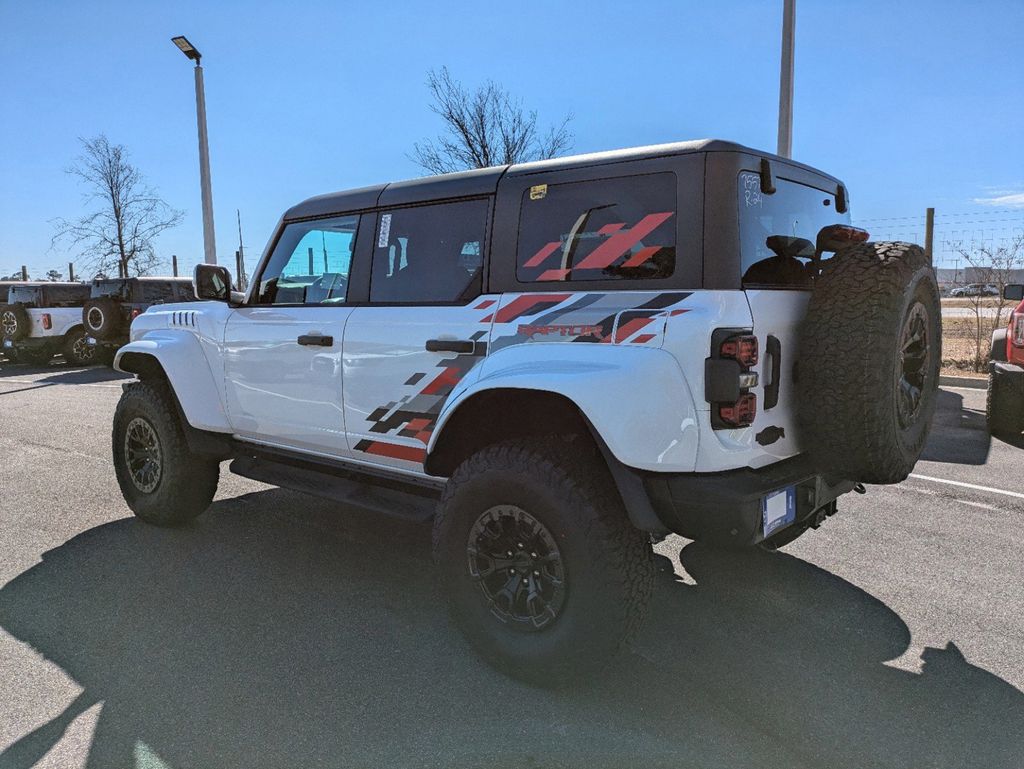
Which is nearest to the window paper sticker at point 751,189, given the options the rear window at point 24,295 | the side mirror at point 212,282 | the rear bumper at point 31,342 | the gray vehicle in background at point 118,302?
the side mirror at point 212,282

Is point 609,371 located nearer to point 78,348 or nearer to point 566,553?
point 566,553

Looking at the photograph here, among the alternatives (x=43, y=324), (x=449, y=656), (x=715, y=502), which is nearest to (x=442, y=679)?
(x=449, y=656)

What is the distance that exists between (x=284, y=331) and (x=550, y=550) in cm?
204

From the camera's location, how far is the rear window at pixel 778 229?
2756mm

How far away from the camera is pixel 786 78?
9.94 m

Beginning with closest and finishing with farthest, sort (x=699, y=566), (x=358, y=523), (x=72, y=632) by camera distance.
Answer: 1. (x=72, y=632)
2. (x=699, y=566)
3. (x=358, y=523)

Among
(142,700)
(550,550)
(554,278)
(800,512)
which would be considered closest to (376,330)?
(554,278)

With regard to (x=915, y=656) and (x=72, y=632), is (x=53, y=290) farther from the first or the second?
(x=915, y=656)

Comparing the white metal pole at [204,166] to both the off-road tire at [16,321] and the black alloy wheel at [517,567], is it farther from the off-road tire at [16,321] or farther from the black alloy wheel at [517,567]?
the black alloy wheel at [517,567]

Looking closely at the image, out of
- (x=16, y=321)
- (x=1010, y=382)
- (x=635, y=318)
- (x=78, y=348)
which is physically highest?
(x=635, y=318)

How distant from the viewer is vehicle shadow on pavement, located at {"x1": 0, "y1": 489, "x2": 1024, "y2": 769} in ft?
8.09

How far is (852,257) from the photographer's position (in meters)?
2.81

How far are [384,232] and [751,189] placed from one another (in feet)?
5.88

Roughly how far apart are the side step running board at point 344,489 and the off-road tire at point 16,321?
14.2 metres
